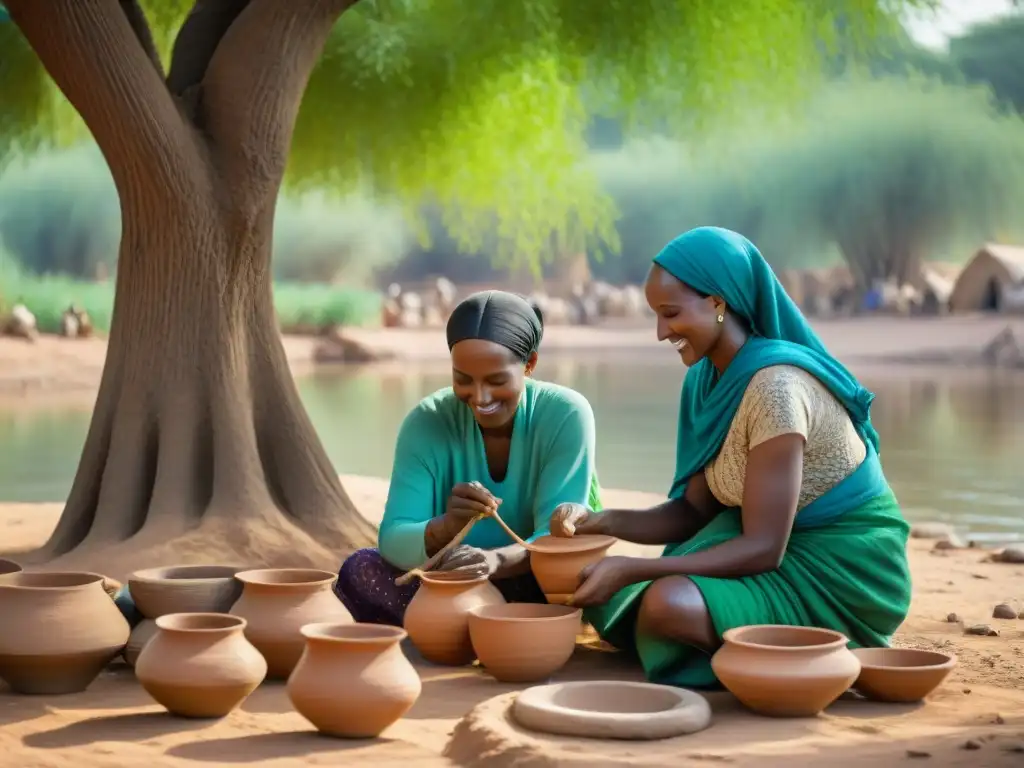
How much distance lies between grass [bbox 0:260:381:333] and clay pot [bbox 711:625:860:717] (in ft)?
70.0

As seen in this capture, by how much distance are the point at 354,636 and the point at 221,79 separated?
12.8ft

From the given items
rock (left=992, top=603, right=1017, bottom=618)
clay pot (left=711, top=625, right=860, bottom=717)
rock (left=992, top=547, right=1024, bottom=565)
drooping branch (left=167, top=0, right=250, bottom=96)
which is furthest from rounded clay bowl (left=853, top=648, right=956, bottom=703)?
drooping branch (left=167, top=0, right=250, bottom=96)

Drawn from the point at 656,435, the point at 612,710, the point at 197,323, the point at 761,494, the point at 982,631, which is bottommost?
the point at 982,631

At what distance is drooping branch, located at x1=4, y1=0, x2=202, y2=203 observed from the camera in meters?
6.50

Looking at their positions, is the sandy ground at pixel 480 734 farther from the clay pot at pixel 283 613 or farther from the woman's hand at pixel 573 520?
the woman's hand at pixel 573 520

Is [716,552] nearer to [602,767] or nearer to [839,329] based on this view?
[602,767]

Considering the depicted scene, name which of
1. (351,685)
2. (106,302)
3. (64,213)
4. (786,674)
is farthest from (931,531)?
(64,213)

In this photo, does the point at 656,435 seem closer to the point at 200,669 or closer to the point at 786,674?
the point at 786,674

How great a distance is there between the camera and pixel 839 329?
99.3 feet

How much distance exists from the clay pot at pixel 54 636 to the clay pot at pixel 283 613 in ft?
1.28

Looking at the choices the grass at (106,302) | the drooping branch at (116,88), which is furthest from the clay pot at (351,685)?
the grass at (106,302)

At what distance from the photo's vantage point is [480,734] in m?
3.57

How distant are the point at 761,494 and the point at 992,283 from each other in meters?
25.0

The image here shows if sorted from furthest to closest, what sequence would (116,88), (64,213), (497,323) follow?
(64,213), (116,88), (497,323)
